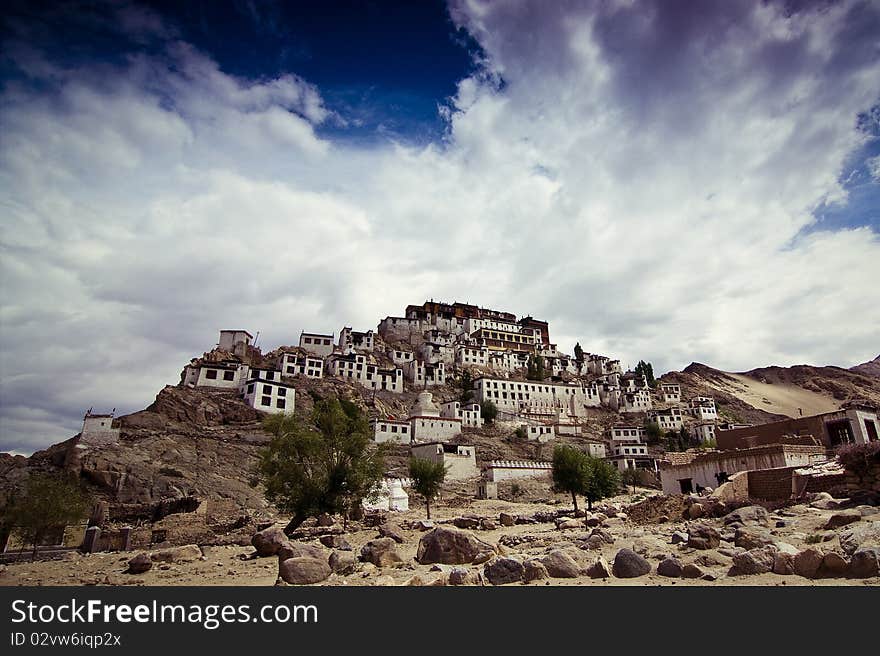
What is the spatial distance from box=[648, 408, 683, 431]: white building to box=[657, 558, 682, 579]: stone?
85254 millimetres

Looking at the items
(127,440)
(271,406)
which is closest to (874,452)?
(127,440)

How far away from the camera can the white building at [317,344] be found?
9088cm

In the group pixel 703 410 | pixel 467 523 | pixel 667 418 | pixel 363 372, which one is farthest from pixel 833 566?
pixel 703 410

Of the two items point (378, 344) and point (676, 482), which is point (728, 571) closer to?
point (676, 482)

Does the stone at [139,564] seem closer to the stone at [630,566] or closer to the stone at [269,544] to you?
the stone at [269,544]

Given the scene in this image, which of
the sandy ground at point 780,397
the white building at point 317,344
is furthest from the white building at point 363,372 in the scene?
the sandy ground at point 780,397

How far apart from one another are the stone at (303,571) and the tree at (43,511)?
1036 inches

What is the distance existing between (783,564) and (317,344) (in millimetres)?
86962

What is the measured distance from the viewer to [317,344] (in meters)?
91.7

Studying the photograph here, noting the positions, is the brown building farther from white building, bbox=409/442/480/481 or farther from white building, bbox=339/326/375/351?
white building, bbox=339/326/375/351

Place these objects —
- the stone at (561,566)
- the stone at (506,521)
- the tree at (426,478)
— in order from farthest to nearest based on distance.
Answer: the tree at (426,478), the stone at (506,521), the stone at (561,566)

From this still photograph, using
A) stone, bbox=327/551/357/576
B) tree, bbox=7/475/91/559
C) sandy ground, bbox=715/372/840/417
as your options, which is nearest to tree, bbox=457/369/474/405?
tree, bbox=7/475/91/559

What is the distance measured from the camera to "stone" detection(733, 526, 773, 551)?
12698 mm

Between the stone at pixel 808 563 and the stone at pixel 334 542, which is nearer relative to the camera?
the stone at pixel 808 563
